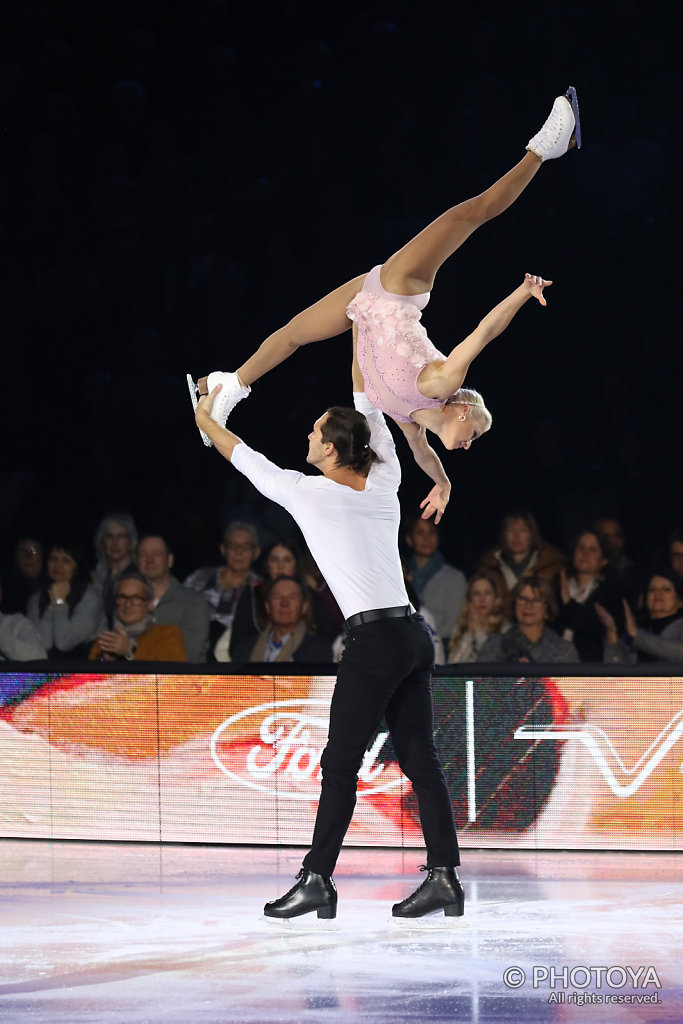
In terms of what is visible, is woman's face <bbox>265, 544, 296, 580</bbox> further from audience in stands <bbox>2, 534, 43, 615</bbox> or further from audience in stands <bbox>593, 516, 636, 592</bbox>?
audience in stands <bbox>593, 516, 636, 592</bbox>

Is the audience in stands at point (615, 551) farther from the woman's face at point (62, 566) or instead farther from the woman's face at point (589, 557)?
the woman's face at point (62, 566)

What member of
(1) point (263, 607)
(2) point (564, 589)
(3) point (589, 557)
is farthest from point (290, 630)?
(3) point (589, 557)

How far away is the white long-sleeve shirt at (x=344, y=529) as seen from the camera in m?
3.79

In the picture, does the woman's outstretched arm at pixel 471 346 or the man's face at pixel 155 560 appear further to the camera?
the man's face at pixel 155 560

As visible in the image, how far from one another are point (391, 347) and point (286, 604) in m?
2.11

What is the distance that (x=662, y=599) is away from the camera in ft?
18.7

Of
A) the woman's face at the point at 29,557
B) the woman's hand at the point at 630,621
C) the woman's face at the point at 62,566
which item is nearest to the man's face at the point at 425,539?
the woman's hand at the point at 630,621

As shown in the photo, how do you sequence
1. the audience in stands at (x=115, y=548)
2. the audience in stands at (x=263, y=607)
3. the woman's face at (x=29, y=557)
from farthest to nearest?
the woman's face at (x=29, y=557), the audience in stands at (x=115, y=548), the audience in stands at (x=263, y=607)

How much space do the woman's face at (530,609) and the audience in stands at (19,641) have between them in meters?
2.11

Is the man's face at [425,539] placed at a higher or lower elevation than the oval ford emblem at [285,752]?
higher

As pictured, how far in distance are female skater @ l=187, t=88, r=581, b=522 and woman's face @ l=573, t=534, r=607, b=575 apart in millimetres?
2203

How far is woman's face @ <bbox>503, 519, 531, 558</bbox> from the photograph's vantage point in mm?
6320

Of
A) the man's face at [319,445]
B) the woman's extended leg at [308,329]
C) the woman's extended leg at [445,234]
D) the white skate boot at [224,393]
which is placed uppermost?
the woman's extended leg at [445,234]

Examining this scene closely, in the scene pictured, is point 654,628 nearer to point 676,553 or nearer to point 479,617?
point 676,553
